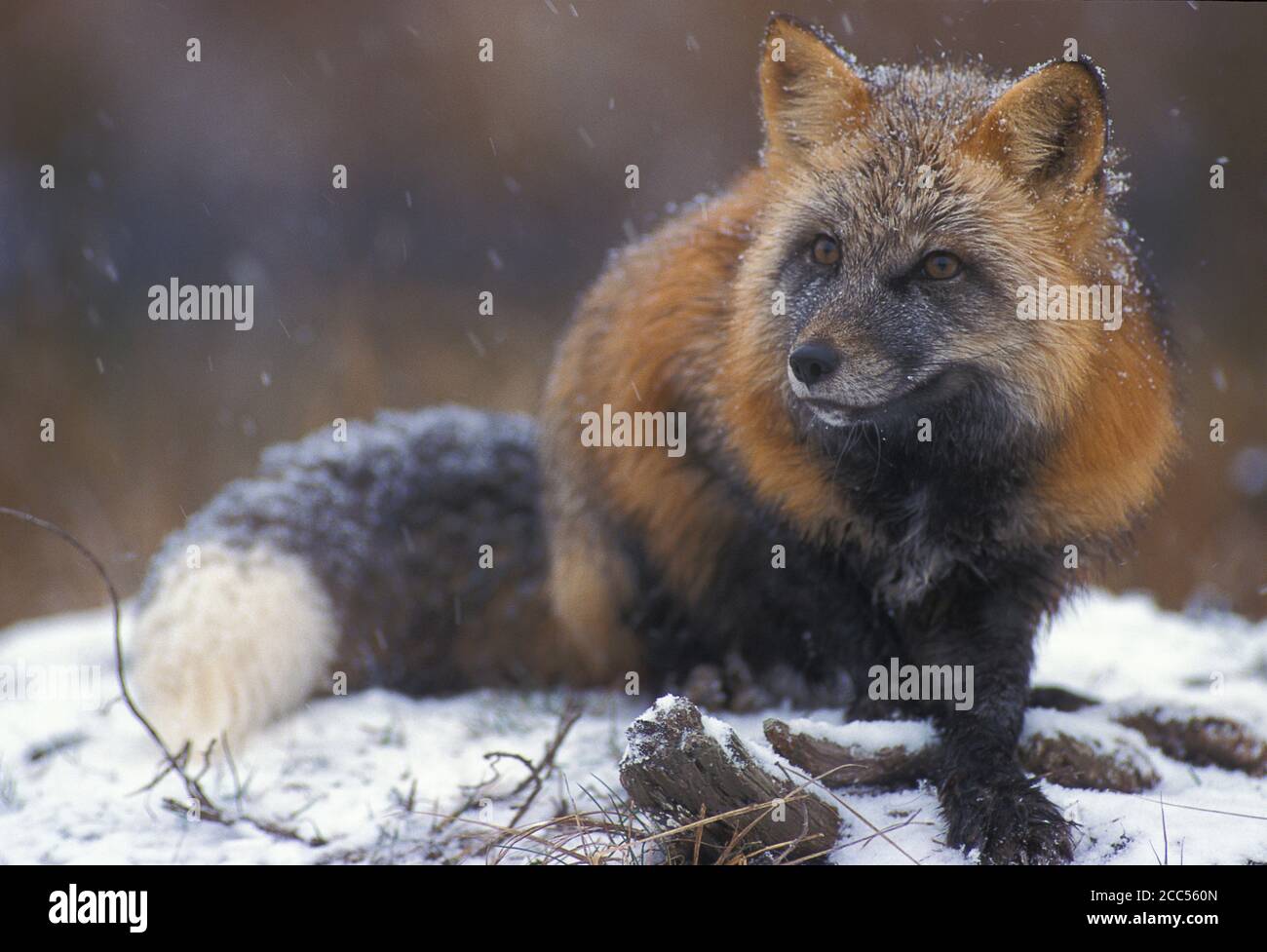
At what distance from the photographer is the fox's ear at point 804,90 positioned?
282 cm

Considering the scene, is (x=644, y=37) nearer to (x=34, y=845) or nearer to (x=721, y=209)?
(x=721, y=209)

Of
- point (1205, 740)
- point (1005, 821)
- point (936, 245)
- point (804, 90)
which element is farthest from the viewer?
point (1205, 740)

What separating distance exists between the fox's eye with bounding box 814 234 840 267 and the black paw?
135 cm

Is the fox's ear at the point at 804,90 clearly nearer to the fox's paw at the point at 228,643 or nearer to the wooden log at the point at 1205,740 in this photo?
the wooden log at the point at 1205,740

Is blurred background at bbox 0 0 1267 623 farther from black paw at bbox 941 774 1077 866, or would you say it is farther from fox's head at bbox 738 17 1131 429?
black paw at bbox 941 774 1077 866

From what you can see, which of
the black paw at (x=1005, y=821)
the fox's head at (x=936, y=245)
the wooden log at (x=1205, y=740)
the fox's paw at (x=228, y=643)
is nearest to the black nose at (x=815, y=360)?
the fox's head at (x=936, y=245)

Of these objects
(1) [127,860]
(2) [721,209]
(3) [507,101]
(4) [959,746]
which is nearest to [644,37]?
(3) [507,101]

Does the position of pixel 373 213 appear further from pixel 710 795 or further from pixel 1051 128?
pixel 710 795

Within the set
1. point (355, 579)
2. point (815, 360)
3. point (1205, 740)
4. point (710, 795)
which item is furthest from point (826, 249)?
point (355, 579)

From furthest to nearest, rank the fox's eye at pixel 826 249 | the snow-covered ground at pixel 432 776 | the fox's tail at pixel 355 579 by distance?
the fox's tail at pixel 355 579 → the fox's eye at pixel 826 249 → the snow-covered ground at pixel 432 776

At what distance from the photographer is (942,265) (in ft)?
8.48

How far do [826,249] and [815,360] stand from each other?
48 cm

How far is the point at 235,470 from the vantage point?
6574 mm
